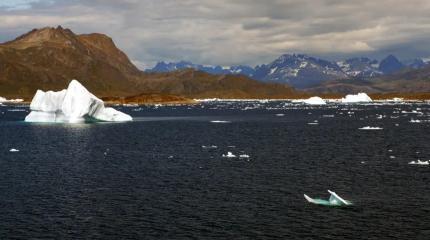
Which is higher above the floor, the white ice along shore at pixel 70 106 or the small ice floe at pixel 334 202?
the white ice along shore at pixel 70 106

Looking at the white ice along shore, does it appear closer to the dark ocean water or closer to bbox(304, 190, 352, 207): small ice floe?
the dark ocean water

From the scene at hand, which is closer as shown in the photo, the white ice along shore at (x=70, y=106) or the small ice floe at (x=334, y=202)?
the small ice floe at (x=334, y=202)

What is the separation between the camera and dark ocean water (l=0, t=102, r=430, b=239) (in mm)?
34188

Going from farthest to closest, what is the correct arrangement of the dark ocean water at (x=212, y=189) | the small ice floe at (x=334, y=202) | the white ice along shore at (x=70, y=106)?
the white ice along shore at (x=70, y=106)
the small ice floe at (x=334, y=202)
the dark ocean water at (x=212, y=189)

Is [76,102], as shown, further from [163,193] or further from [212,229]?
[212,229]

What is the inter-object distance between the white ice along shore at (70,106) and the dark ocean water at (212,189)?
86.9 feet

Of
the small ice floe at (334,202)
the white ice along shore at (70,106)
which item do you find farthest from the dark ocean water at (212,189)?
the white ice along shore at (70,106)

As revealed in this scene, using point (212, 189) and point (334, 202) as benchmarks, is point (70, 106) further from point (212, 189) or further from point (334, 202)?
point (334, 202)

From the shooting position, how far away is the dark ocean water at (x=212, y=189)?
112 ft

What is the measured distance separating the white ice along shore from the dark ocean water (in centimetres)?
2649

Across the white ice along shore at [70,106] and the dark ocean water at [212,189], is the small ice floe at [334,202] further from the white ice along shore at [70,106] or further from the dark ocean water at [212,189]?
the white ice along shore at [70,106]

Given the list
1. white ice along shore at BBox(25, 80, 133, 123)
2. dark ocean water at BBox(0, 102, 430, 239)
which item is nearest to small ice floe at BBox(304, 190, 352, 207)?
dark ocean water at BBox(0, 102, 430, 239)

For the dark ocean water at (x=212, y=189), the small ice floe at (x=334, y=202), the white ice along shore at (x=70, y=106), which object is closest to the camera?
the dark ocean water at (x=212, y=189)

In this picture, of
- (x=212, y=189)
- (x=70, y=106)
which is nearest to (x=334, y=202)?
(x=212, y=189)
